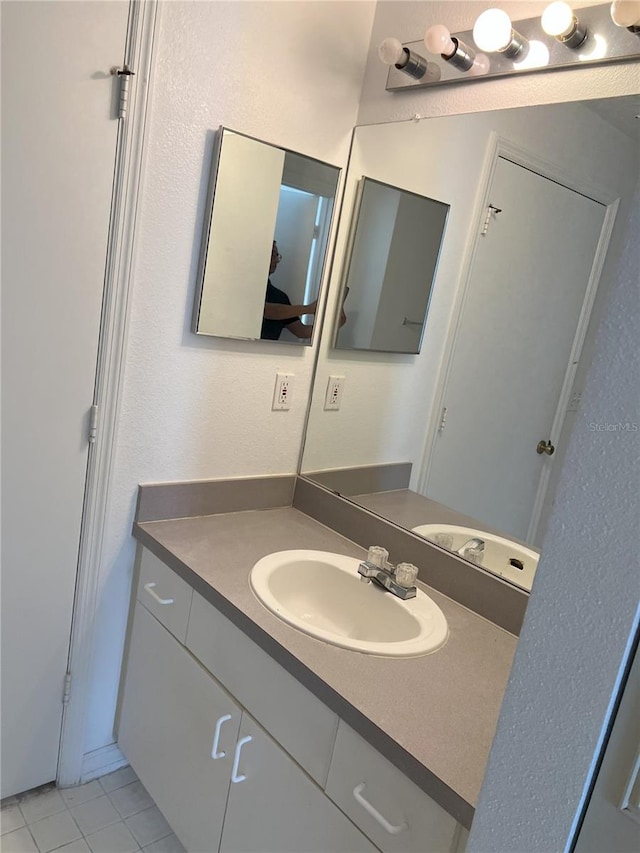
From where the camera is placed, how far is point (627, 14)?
1148 millimetres

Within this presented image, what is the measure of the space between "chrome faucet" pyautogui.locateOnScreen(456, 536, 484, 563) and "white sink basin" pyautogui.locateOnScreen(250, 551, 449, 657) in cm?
15

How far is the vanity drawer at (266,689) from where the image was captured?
1.12 metres

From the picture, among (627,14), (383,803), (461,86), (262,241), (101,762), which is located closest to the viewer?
(383,803)

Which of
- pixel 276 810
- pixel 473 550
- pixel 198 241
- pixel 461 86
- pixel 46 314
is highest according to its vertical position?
pixel 461 86

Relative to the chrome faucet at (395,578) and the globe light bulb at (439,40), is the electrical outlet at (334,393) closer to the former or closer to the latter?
the chrome faucet at (395,578)

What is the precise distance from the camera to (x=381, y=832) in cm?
101

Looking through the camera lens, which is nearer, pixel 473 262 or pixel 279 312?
pixel 473 262

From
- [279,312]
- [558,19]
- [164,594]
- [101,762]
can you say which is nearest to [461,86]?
[558,19]

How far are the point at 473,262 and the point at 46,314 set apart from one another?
1.01 metres

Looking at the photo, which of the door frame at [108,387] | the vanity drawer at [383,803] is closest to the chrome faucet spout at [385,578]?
the vanity drawer at [383,803]

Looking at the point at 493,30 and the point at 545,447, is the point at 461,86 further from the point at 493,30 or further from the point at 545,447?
the point at 545,447

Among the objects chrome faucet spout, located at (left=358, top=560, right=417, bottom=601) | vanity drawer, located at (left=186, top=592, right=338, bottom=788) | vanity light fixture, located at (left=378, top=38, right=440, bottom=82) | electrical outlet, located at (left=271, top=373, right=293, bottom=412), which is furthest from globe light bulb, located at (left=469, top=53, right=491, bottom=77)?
vanity drawer, located at (left=186, top=592, right=338, bottom=788)

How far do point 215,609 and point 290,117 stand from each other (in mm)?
1247

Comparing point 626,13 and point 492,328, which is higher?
point 626,13
